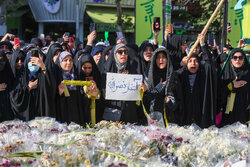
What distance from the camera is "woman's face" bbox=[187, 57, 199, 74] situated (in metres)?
5.17

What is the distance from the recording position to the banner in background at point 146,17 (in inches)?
330

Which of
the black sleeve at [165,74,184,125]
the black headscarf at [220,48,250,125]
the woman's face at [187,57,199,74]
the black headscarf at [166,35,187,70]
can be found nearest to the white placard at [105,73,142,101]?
the black sleeve at [165,74,184,125]

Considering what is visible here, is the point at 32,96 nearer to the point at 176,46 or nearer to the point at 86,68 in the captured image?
the point at 86,68

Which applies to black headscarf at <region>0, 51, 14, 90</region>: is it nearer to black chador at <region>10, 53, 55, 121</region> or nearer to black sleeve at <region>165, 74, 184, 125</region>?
black chador at <region>10, 53, 55, 121</region>

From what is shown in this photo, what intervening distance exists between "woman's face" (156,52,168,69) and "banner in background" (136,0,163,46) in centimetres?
371

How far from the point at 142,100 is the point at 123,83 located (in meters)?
0.35

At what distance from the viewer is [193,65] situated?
516 cm

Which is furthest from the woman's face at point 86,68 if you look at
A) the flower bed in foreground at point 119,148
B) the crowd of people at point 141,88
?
the flower bed in foreground at point 119,148

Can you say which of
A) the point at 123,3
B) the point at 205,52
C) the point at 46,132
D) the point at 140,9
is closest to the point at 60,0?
the point at 123,3

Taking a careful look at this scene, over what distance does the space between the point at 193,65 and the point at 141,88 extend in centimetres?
118

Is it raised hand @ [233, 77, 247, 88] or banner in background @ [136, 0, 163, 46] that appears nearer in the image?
raised hand @ [233, 77, 247, 88]

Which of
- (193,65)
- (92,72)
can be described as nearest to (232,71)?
(193,65)

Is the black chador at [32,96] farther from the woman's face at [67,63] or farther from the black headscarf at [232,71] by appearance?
the black headscarf at [232,71]

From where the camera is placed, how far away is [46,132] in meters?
2.80
